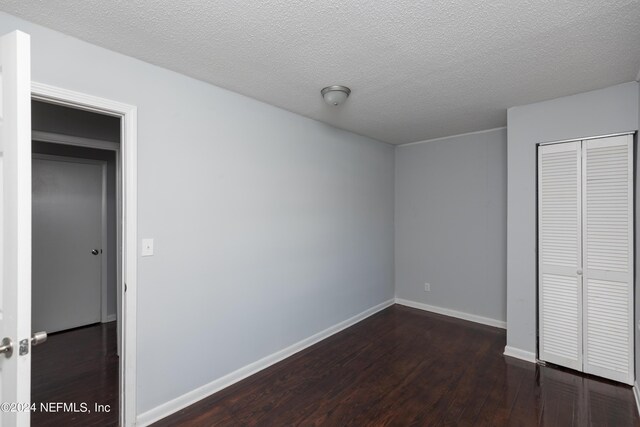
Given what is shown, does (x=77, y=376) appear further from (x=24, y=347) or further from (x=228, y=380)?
(x=24, y=347)

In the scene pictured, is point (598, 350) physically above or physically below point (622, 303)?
below

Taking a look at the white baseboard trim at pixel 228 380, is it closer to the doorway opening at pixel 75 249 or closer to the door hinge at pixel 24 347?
the doorway opening at pixel 75 249

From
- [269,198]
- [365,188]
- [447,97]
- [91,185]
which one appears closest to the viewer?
[447,97]

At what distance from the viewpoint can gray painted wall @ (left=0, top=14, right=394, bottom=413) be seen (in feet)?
7.08

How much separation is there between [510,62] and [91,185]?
464 cm

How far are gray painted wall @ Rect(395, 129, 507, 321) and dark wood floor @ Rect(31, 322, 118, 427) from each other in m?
3.77

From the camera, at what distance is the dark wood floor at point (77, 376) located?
224cm

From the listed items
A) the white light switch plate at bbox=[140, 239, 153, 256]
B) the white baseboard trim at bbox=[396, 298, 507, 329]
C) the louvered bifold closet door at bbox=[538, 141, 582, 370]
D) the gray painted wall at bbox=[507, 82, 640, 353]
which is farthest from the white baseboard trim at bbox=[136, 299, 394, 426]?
the louvered bifold closet door at bbox=[538, 141, 582, 370]

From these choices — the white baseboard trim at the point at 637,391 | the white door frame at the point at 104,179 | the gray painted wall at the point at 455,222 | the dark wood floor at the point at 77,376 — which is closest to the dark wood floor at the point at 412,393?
the white baseboard trim at the point at 637,391

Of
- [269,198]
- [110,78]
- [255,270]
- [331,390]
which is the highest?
[110,78]

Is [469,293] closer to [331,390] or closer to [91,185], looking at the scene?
[331,390]

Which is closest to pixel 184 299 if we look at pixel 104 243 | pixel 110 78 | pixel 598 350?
pixel 110 78

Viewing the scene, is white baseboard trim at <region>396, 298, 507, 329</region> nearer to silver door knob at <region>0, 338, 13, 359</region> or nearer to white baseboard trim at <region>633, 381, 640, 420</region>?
white baseboard trim at <region>633, 381, 640, 420</region>

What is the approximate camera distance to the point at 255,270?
9.59ft
